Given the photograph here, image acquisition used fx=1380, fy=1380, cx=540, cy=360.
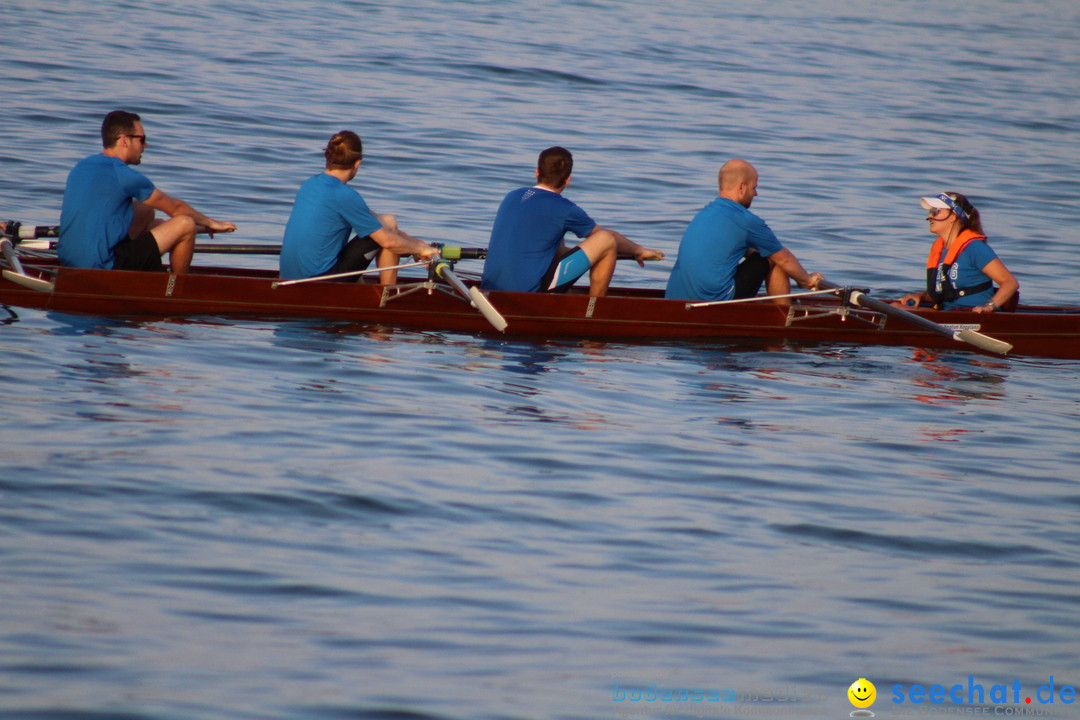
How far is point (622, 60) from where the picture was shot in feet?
90.4

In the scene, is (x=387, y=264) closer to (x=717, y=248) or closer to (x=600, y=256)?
(x=600, y=256)

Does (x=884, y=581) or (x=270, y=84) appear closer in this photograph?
(x=884, y=581)

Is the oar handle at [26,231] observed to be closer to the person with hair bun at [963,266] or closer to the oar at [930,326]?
the oar at [930,326]

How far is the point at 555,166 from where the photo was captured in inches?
367

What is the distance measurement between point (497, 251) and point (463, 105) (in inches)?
493

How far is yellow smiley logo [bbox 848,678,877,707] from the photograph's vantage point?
191 inches

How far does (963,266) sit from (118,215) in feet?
19.6

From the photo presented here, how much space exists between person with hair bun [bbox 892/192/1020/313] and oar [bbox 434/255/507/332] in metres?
3.11

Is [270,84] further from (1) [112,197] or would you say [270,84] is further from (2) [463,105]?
(1) [112,197]

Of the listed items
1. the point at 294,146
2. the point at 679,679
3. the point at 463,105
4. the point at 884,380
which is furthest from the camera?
the point at 463,105

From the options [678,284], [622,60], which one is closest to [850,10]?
[622,60]

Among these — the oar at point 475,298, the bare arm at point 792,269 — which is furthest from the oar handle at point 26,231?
the bare arm at point 792,269

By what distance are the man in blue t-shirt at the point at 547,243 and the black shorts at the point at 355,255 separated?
2.69 ft

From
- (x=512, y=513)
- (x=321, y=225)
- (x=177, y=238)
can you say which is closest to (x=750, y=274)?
(x=321, y=225)
